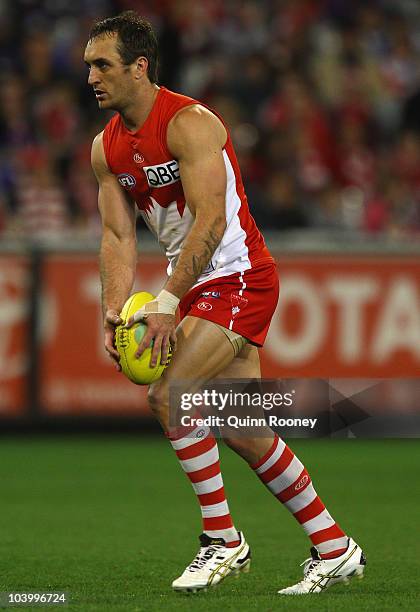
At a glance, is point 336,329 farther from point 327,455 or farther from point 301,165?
point 301,165

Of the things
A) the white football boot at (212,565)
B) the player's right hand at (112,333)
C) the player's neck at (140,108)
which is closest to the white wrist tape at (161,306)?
the player's right hand at (112,333)

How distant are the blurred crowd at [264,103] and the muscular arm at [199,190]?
6245mm

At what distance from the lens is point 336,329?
11.6 metres

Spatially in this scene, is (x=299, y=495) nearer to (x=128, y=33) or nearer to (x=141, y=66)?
(x=141, y=66)

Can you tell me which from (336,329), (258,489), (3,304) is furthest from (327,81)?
(258,489)

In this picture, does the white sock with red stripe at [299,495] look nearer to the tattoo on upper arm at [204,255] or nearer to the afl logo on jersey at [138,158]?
the tattoo on upper arm at [204,255]

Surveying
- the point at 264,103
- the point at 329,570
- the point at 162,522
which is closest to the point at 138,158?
the point at 329,570

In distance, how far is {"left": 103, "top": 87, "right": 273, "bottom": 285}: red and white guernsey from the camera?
5.73m

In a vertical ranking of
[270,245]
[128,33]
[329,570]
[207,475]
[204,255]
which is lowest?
[329,570]

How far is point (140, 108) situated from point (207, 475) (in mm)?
1606

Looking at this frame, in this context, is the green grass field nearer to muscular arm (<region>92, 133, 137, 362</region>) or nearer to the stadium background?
the stadium background

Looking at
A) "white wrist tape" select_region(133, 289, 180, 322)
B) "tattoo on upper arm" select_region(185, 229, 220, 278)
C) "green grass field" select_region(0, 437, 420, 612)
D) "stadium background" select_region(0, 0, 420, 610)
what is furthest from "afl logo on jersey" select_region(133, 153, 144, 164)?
"green grass field" select_region(0, 437, 420, 612)

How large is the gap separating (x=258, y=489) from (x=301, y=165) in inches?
198

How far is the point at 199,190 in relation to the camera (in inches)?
219
